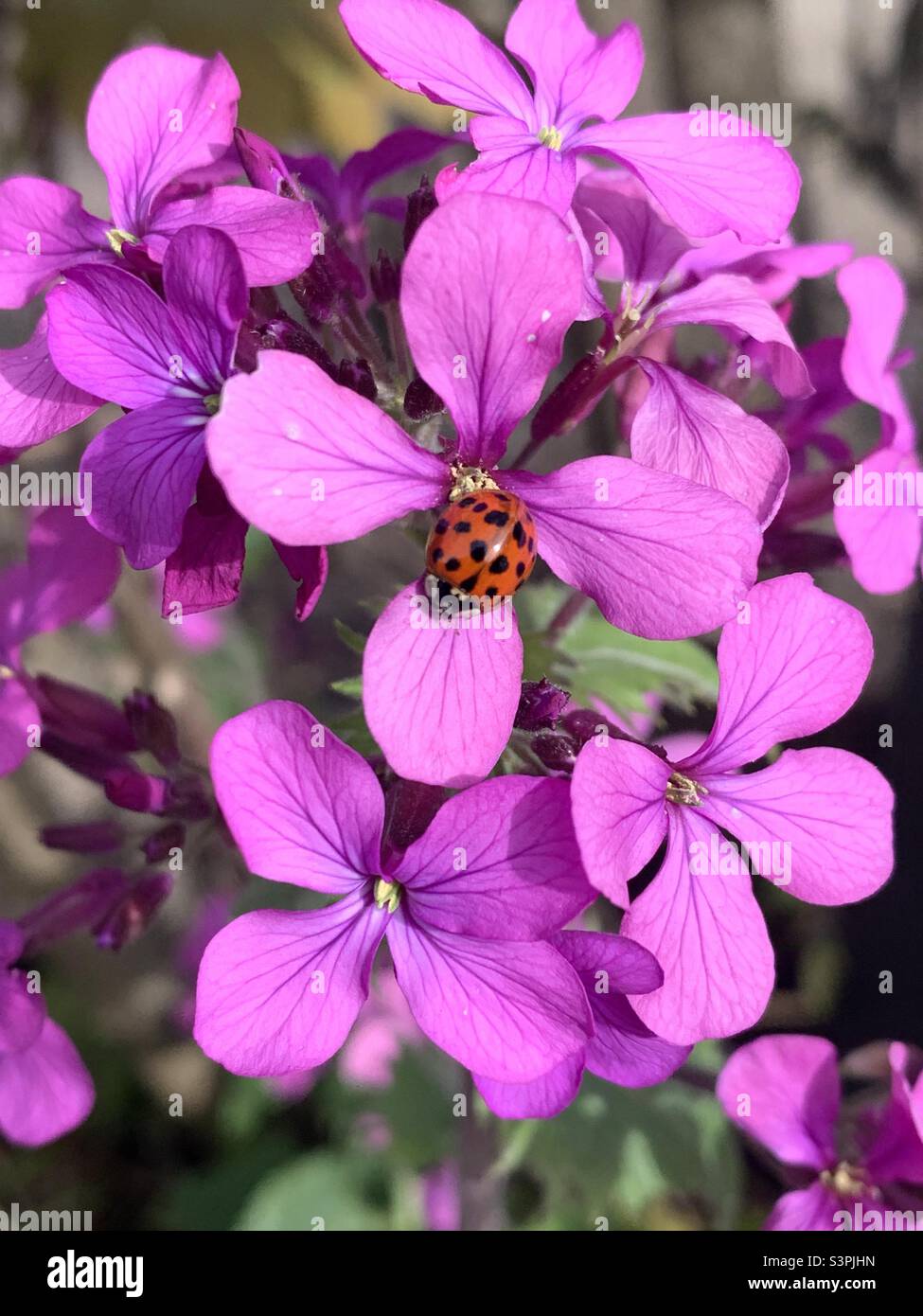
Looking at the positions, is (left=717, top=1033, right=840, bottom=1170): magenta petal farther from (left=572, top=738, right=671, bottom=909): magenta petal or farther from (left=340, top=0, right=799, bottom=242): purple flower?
(left=340, top=0, right=799, bottom=242): purple flower

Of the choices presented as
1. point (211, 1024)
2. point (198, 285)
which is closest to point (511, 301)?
point (198, 285)

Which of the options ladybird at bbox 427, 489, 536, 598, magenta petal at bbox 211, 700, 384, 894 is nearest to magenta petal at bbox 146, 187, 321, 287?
ladybird at bbox 427, 489, 536, 598

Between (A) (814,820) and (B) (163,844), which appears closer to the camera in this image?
(A) (814,820)

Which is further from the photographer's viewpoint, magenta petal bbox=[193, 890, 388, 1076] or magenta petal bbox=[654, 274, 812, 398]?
magenta petal bbox=[654, 274, 812, 398]

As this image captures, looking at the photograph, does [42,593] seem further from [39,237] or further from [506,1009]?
[506,1009]

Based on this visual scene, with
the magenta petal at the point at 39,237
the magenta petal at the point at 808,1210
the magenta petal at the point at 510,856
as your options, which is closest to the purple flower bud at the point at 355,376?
the magenta petal at the point at 39,237

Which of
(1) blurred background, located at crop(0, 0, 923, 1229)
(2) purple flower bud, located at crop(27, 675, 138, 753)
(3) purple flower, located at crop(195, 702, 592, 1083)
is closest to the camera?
(3) purple flower, located at crop(195, 702, 592, 1083)

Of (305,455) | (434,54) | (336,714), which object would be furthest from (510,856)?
(336,714)
